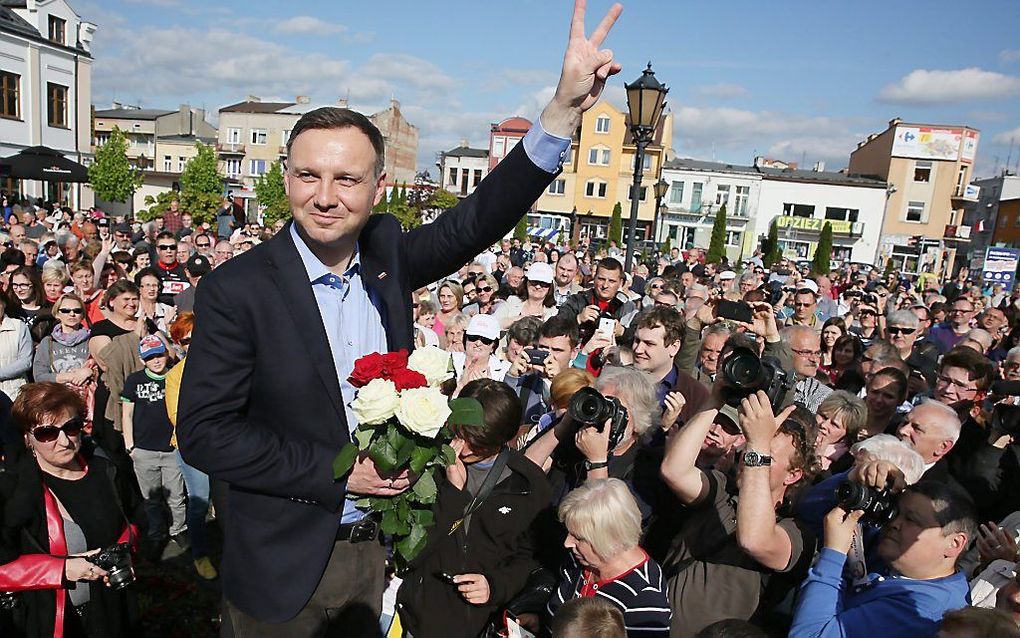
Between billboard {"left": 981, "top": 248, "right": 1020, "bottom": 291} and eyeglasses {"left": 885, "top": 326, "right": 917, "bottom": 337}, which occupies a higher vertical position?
billboard {"left": 981, "top": 248, "right": 1020, "bottom": 291}

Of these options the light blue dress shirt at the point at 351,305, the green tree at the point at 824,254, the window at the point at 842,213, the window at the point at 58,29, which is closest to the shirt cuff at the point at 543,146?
the light blue dress shirt at the point at 351,305

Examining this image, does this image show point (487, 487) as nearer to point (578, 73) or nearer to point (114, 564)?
point (114, 564)

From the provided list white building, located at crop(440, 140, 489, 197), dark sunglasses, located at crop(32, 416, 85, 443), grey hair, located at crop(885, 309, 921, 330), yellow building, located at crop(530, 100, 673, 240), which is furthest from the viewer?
white building, located at crop(440, 140, 489, 197)

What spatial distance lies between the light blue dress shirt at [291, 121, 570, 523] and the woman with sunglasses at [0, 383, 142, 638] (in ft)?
6.92

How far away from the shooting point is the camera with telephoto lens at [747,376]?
2.69 metres

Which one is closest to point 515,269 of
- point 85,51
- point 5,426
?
point 5,426

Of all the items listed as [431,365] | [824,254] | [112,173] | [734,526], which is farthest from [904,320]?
[112,173]

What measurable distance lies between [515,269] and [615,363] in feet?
17.1

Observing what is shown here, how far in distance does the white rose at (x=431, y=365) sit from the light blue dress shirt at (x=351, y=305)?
0.65 ft

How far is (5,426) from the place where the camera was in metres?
4.64

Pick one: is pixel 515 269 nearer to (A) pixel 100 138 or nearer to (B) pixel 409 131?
(B) pixel 409 131

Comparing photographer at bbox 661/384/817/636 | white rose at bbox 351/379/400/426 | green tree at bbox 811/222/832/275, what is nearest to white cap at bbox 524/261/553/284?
photographer at bbox 661/384/817/636

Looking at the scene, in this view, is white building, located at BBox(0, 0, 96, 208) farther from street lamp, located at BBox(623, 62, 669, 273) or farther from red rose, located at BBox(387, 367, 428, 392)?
red rose, located at BBox(387, 367, 428, 392)

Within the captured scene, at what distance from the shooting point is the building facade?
177ft
